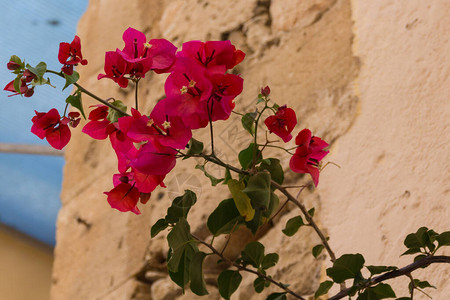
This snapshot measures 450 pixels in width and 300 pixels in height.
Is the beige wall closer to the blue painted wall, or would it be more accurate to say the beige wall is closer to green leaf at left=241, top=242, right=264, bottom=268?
the blue painted wall

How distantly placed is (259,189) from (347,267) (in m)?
0.13

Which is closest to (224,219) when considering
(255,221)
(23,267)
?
(255,221)

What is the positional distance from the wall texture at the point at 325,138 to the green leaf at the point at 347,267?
215 mm

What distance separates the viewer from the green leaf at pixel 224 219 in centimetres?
69

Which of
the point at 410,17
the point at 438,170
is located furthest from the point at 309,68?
the point at 438,170

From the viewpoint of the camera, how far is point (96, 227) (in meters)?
1.52

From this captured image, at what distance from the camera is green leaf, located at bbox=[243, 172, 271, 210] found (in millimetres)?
628

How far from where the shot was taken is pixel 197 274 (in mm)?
662

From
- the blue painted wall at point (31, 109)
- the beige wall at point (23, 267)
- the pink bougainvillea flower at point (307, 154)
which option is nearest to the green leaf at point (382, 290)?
the pink bougainvillea flower at point (307, 154)

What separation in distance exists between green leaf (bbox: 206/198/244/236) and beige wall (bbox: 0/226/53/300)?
2.80 m

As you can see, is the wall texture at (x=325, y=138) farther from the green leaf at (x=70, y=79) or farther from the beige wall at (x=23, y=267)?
the beige wall at (x=23, y=267)

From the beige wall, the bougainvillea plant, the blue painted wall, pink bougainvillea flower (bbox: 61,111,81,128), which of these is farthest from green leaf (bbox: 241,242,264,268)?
the beige wall

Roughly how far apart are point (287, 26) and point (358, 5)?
0.18 metres

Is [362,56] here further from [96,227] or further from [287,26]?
[96,227]
